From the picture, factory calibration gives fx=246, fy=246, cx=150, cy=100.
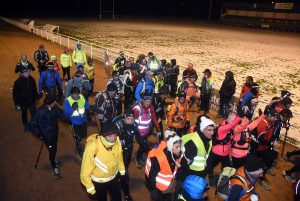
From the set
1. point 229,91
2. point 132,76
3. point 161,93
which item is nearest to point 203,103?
point 229,91

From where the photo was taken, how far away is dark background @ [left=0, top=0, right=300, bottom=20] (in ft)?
219

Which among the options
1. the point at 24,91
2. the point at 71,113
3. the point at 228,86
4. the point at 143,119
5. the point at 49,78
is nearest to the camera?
the point at 143,119

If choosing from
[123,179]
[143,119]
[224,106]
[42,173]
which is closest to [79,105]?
[143,119]

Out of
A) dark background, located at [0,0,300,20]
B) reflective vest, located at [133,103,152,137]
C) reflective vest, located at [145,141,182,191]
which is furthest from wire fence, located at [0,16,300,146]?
dark background, located at [0,0,300,20]

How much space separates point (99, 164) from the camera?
3.79m

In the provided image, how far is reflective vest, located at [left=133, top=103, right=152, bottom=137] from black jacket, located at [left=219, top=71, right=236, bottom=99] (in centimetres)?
399

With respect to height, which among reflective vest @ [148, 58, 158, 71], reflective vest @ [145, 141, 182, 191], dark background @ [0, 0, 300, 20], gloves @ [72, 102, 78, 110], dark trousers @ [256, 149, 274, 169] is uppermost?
dark background @ [0, 0, 300, 20]

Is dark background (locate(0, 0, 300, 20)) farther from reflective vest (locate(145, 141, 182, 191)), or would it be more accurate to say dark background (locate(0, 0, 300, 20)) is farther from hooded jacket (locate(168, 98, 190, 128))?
reflective vest (locate(145, 141, 182, 191))

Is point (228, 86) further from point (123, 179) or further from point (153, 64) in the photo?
point (123, 179)

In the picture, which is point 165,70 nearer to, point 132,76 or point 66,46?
point 132,76

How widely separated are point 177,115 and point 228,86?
317 cm

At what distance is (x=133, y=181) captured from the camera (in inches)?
227

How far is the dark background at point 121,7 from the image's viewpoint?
66750 millimetres

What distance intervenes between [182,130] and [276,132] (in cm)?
225
